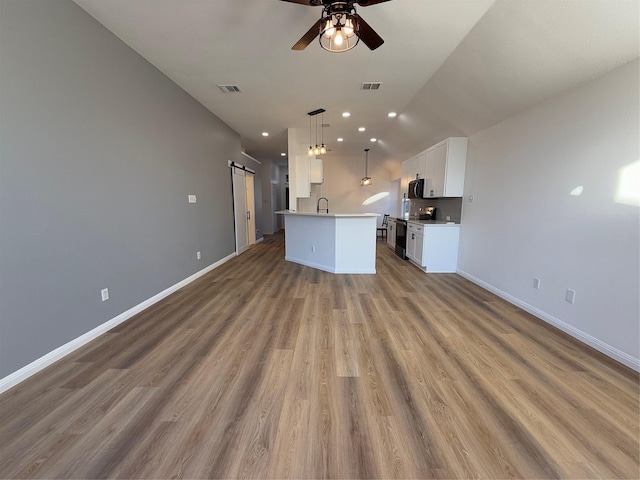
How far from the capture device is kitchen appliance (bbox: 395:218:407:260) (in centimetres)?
571

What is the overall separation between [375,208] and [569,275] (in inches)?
273

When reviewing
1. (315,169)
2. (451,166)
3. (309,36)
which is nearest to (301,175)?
(315,169)

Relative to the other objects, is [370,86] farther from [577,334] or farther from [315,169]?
[577,334]

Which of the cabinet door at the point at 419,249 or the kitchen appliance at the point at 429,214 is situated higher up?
the kitchen appliance at the point at 429,214

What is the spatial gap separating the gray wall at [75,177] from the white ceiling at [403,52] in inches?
18.5

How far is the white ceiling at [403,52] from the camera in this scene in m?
2.05

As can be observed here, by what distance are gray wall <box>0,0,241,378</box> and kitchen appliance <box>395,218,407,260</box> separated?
4627mm

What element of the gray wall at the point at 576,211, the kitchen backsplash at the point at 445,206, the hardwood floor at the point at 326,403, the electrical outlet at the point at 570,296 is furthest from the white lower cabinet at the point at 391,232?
the electrical outlet at the point at 570,296

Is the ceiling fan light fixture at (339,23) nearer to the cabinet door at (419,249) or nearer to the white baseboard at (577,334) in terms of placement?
the white baseboard at (577,334)

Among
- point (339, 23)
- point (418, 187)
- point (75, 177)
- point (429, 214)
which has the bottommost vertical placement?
point (429, 214)

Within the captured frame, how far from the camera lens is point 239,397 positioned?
1650mm

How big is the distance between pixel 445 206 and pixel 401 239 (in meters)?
1.23

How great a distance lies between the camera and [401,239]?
5.96 metres

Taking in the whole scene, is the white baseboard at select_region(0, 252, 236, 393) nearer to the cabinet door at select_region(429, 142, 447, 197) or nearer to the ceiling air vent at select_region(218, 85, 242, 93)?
the ceiling air vent at select_region(218, 85, 242, 93)
